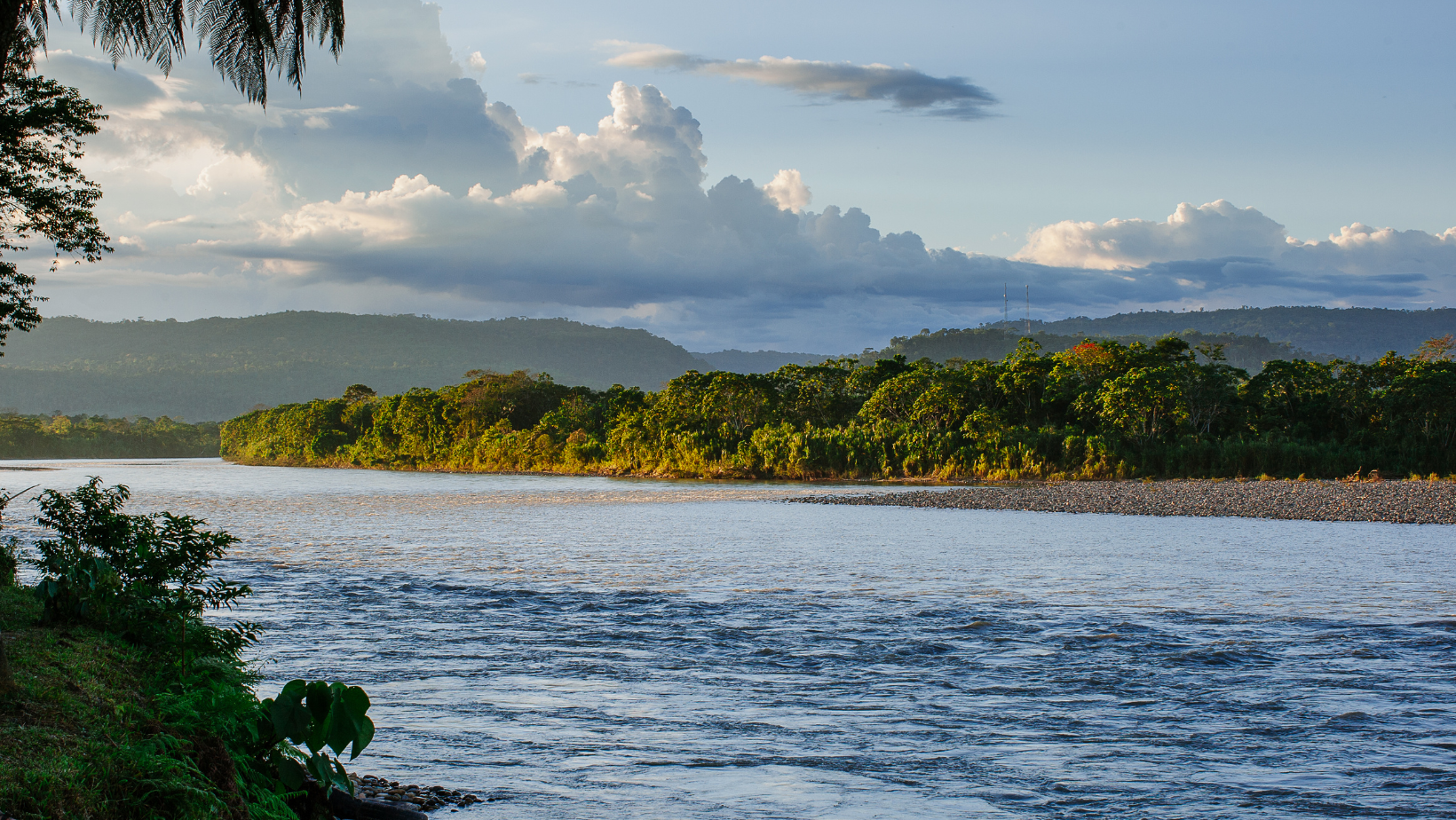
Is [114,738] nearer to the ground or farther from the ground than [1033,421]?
nearer to the ground

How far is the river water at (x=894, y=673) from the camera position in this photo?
302 inches

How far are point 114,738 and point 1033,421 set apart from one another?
225 feet

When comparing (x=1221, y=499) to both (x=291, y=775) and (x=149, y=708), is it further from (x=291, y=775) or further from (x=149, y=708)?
(x=149, y=708)

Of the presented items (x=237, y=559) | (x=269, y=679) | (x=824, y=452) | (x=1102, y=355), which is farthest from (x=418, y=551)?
(x=1102, y=355)

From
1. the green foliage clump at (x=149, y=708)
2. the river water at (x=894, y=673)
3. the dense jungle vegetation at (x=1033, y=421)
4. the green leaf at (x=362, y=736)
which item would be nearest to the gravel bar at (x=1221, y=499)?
the dense jungle vegetation at (x=1033, y=421)

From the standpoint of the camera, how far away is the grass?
4691mm

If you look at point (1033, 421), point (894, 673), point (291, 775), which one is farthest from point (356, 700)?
point (1033, 421)

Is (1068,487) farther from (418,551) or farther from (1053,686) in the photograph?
(1053,686)

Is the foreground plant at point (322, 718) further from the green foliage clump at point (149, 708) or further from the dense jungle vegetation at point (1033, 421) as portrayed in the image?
the dense jungle vegetation at point (1033, 421)

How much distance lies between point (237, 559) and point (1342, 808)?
23503 mm

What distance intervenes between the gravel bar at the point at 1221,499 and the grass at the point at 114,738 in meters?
37.2

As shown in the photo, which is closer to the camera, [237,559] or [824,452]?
[237,559]

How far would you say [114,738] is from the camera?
5.46m

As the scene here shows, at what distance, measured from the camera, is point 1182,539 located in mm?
29078
